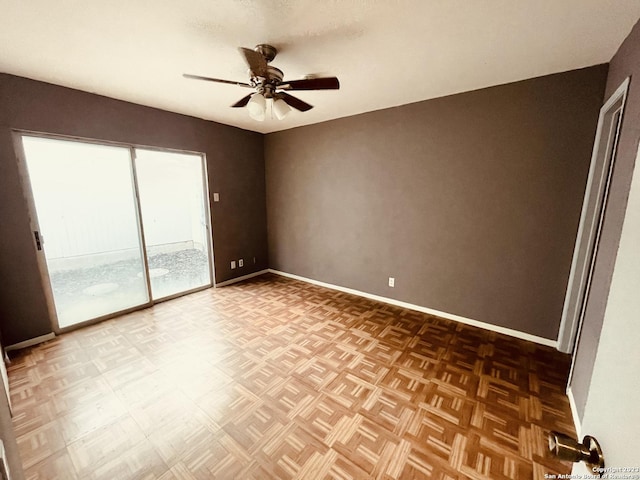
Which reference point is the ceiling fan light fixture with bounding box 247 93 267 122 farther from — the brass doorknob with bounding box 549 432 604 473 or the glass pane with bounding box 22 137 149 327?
the brass doorknob with bounding box 549 432 604 473

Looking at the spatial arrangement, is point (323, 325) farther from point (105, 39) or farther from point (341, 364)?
point (105, 39)

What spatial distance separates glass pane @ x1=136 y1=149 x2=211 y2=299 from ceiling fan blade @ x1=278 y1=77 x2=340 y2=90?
92.9 inches

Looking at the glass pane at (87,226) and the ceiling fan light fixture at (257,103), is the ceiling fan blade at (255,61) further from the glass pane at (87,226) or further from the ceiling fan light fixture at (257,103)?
the glass pane at (87,226)

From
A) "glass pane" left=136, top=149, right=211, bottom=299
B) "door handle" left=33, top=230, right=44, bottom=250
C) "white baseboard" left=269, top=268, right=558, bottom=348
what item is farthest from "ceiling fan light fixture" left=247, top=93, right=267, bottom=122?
"white baseboard" left=269, top=268, right=558, bottom=348

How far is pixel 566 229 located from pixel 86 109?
191 inches

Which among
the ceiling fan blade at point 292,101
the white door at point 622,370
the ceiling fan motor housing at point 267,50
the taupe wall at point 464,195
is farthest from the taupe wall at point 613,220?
the ceiling fan motor housing at point 267,50

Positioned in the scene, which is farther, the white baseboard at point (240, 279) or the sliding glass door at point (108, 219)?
the white baseboard at point (240, 279)

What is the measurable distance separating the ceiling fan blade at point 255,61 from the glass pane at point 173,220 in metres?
2.25

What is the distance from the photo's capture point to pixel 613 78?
1.88 m

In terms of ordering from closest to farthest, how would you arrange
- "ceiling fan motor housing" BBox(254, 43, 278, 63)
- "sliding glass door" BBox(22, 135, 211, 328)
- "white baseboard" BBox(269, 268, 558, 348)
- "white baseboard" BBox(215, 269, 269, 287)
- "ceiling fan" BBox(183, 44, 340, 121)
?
"ceiling fan" BBox(183, 44, 340, 121) → "ceiling fan motor housing" BBox(254, 43, 278, 63) → "white baseboard" BBox(269, 268, 558, 348) → "sliding glass door" BBox(22, 135, 211, 328) → "white baseboard" BBox(215, 269, 269, 287)

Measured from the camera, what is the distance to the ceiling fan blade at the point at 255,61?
5.14 ft

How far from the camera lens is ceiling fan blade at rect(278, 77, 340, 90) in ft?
5.88

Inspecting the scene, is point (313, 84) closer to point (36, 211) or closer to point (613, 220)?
point (613, 220)

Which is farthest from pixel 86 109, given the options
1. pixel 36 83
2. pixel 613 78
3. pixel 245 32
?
pixel 613 78
